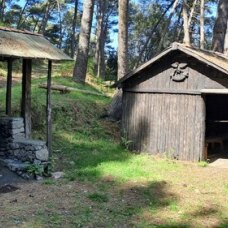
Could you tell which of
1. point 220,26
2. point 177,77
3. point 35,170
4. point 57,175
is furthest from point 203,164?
point 220,26

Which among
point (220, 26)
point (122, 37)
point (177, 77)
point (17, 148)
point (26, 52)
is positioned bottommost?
point (17, 148)

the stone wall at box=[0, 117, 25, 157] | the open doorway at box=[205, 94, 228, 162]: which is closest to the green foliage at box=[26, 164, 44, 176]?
the stone wall at box=[0, 117, 25, 157]

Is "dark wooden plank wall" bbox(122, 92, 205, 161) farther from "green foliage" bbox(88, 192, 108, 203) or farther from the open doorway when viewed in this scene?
"green foliage" bbox(88, 192, 108, 203)

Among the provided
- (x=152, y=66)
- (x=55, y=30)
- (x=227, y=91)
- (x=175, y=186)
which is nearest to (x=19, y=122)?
(x=175, y=186)

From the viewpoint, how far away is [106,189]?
435 inches

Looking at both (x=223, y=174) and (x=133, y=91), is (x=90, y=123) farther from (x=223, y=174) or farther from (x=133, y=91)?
(x=223, y=174)

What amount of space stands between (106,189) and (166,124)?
5.53 metres

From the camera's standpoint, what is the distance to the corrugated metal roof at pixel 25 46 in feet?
36.0

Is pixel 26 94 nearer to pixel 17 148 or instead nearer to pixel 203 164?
pixel 17 148

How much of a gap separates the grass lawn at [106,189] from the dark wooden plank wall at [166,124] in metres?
0.65

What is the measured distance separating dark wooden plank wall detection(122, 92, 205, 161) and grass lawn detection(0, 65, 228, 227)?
65 cm

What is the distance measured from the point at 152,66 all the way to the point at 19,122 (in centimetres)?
579

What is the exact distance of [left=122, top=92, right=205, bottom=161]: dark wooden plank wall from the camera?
15273 mm

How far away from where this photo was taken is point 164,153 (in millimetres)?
15883
